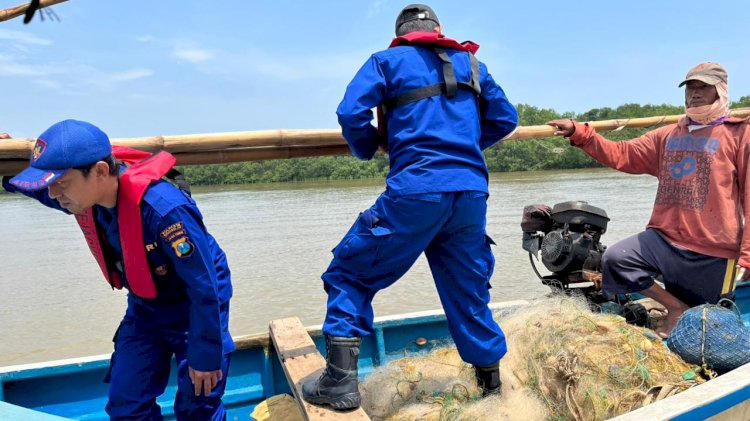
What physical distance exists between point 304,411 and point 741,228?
2.71 m

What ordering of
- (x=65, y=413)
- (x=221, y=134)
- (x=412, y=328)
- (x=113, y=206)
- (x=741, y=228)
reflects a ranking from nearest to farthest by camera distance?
1. (x=113, y=206)
2. (x=221, y=134)
3. (x=65, y=413)
4. (x=741, y=228)
5. (x=412, y=328)

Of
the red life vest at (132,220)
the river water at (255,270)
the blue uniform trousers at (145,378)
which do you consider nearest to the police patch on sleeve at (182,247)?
the red life vest at (132,220)

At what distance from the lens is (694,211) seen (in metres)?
3.42

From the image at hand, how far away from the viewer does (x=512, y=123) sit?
256 cm

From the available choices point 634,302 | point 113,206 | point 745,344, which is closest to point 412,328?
point 634,302

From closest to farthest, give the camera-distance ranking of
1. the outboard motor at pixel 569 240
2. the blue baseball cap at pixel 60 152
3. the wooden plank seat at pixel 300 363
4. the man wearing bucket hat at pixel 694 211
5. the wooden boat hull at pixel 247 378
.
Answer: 1. the blue baseball cap at pixel 60 152
2. the wooden plank seat at pixel 300 363
3. the wooden boat hull at pixel 247 378
4. the man wearing bucket hat at pixel 694 211
5. the outboard motor at pixel 569 240

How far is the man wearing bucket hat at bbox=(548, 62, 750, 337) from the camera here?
10.9ft

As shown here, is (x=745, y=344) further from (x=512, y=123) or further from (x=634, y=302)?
(x=512, y=123)

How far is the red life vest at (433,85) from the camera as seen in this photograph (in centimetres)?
223

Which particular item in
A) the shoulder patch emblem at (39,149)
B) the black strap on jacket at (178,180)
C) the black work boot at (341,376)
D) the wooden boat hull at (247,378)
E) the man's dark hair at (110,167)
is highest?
the shoulder patch emblem at (39,149)

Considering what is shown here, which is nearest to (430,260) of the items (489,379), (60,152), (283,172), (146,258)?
(489,379)

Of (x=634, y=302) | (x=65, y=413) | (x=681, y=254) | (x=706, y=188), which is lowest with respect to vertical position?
(x=65, y=413)

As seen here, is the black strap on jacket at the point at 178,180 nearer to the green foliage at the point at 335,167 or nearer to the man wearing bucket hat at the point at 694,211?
the man wearing bucket hat at the point at 694,211

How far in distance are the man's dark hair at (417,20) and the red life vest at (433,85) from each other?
9cm
